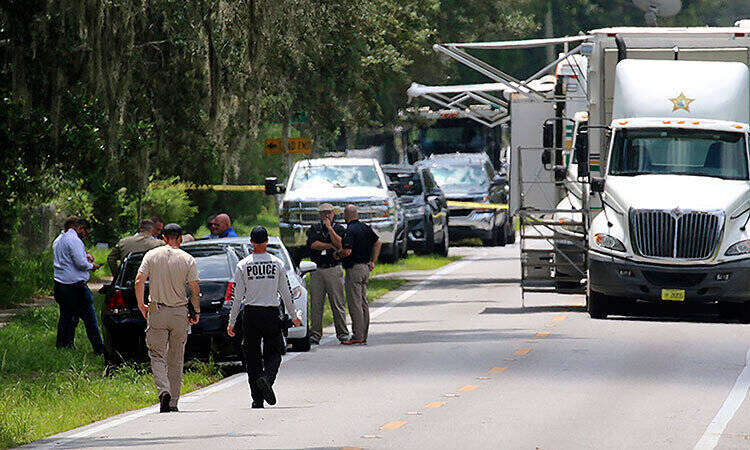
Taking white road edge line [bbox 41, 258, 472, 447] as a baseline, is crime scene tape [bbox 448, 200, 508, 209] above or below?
below

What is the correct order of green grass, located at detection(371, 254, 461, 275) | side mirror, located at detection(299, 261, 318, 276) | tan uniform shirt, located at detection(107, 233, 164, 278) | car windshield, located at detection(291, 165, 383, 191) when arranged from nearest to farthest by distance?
tan uniform shirt, located at detection(107, 233, 164, 278) → side mirror, located at detection(299, 261, 318, 276) → car windshield, located at detection(291, 165, 383, 191) → green grass, located at detection(371, 254, 461, 275)

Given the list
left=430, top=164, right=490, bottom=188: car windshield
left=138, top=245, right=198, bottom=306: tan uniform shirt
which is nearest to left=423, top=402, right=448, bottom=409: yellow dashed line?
left=138, top=245, right=198, bottom=306: tan uniform shirt

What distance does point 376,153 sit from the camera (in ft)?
184

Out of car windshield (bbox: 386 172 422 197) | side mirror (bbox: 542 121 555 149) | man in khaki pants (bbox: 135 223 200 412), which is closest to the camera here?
man in khaki pants (bbox: 135 223 200 412)

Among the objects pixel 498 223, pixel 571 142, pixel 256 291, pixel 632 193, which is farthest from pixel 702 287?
pixel 498 223

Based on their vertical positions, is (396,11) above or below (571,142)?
above

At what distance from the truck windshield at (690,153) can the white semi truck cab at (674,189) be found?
0.04 feet

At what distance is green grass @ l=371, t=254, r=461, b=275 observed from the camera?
1307 inches

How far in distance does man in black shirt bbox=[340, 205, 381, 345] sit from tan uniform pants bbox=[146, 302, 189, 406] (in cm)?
507

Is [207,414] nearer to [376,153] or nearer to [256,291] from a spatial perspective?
[256,291]

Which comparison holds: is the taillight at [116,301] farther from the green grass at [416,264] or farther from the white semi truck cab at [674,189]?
the green grass at [416,264]

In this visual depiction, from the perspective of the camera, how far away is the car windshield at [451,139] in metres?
49.4

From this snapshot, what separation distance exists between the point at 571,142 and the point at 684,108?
383 cm

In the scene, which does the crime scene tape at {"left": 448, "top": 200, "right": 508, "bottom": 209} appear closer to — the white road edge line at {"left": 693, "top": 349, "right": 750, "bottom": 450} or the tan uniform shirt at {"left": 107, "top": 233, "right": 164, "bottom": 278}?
the tan uniform shirt at {"left": 107, "top": 233, "right": 164, "bottom": 278}
